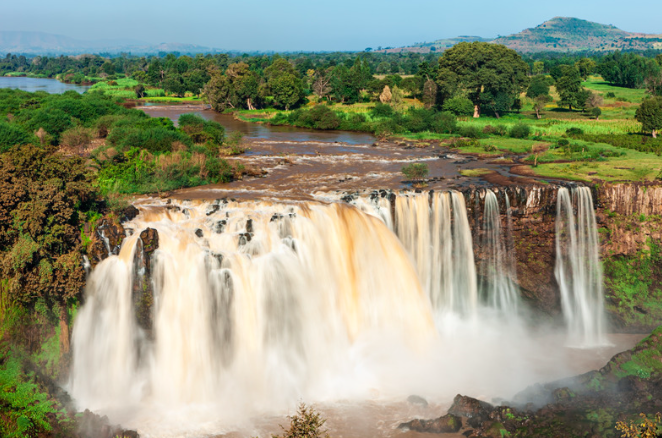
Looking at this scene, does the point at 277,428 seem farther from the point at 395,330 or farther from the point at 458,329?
the point at 458,329

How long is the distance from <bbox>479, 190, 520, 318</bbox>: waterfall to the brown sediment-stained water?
10.5 feet

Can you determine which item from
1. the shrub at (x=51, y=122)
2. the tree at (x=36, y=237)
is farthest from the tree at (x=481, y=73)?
the tree at (x=36, y=237)

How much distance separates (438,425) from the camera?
16672 mm

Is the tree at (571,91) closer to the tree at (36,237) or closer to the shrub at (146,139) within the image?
the shrub at (146,139)

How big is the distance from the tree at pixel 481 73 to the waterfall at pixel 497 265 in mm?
39683

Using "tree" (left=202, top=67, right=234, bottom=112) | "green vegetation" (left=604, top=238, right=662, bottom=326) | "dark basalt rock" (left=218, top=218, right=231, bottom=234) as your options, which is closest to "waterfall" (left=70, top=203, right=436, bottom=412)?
"dark basalt rock" (left=218, top=218, right=231, bottom=234)

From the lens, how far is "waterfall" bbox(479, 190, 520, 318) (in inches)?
995

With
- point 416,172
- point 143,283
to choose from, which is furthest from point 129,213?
point 416,172

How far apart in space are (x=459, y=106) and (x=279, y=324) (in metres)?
44.8

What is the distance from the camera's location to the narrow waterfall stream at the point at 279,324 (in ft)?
61.0

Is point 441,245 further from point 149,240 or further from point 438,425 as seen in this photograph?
point 149,240

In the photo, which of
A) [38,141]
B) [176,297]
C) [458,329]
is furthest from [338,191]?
[38,141]

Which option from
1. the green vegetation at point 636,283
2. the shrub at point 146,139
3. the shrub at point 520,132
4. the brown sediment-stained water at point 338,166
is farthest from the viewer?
the shrub at point 520,132

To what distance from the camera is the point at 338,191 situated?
26.6 metres
